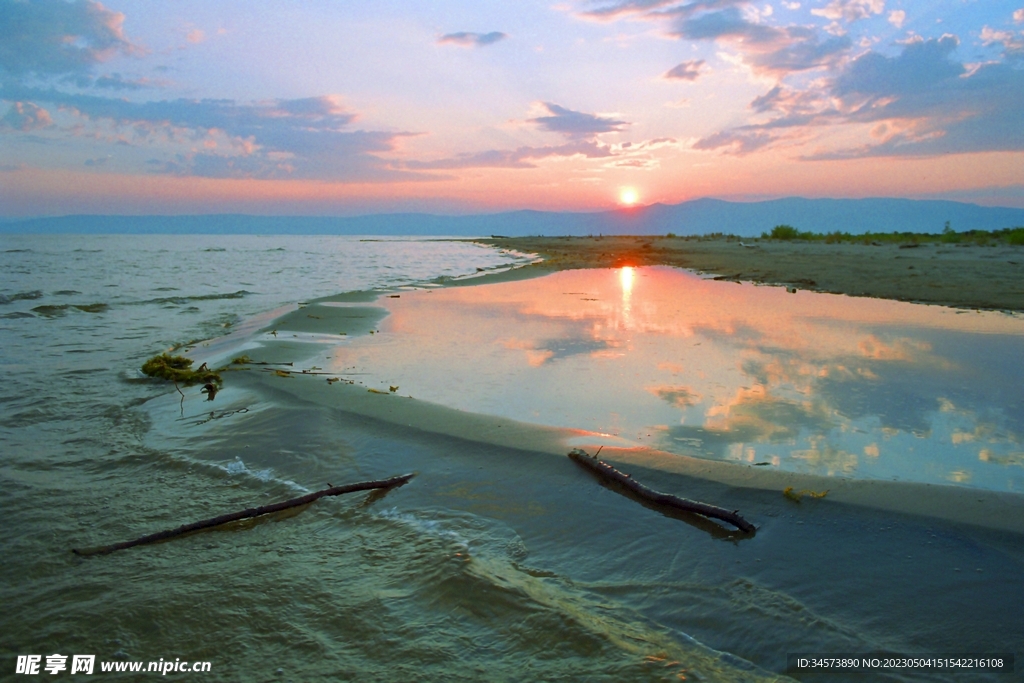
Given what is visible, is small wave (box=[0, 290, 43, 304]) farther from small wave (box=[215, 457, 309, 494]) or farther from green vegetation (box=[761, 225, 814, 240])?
green vegetation (box=[761, 225, 814, 240])

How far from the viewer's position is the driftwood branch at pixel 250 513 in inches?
146

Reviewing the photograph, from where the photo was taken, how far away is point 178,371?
8211 mm

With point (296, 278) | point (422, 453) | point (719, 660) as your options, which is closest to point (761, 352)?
point (422, 453)

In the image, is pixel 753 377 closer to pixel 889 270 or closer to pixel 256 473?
pixel 256 473

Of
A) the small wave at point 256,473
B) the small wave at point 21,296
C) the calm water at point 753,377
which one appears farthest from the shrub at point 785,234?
the small wave at point 256,473

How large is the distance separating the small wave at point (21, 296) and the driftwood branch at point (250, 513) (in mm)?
17929

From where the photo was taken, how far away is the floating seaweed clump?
8.06 metres

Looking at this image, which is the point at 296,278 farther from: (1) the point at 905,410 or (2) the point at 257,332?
(1) the point at 905,410

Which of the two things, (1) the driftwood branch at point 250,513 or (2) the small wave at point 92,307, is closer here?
(1) the driftwood branch at point 250,513

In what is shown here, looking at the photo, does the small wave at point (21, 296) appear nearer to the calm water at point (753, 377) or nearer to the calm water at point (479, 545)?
the calm water at point (479, 545)

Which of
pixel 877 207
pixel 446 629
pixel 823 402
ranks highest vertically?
pixel 877 207

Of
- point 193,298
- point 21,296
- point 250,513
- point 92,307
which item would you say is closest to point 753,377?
point 250,513

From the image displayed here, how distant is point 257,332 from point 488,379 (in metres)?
6.53

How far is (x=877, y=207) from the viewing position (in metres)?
189
